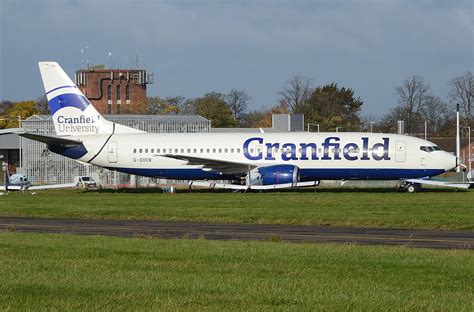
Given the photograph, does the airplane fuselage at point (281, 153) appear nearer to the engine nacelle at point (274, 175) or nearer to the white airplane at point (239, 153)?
the white airplane at point (239, 153)

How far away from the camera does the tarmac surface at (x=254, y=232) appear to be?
83.9 feet

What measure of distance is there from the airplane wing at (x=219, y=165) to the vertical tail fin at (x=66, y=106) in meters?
6.19

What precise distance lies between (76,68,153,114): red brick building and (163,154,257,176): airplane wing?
106 metres

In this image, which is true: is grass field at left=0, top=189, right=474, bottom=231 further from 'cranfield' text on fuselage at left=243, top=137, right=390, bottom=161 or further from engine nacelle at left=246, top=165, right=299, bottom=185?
'cranfield' text on fuselage at left=243, top=137, right=390, bottom=161

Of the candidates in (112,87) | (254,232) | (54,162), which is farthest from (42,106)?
(254,232)

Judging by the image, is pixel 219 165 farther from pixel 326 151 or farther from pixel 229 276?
pixel 229 276

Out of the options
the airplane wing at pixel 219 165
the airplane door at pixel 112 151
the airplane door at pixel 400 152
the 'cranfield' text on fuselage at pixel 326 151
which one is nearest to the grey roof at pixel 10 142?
the airplane door at pixel 112 151

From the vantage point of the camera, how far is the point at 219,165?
58969mm

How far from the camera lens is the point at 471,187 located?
205ft

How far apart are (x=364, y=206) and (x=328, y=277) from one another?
25220 mm

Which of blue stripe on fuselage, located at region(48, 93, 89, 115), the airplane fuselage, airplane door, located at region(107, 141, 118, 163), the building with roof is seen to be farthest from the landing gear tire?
the building with roof

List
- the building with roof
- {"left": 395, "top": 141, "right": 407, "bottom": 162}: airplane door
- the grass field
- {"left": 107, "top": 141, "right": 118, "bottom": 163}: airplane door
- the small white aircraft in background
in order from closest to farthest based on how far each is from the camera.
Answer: the grass field, {"left": 395, "top": 141, "right": 407, "bottom": 162}: airplane door, {"left": 107, "top": 141, "right": 118, "bottom": 163}: airplane door, the small white aircraft in background, the building with roof

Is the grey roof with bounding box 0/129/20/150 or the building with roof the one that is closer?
the building with roof

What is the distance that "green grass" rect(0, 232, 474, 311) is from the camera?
13734 millimetres
